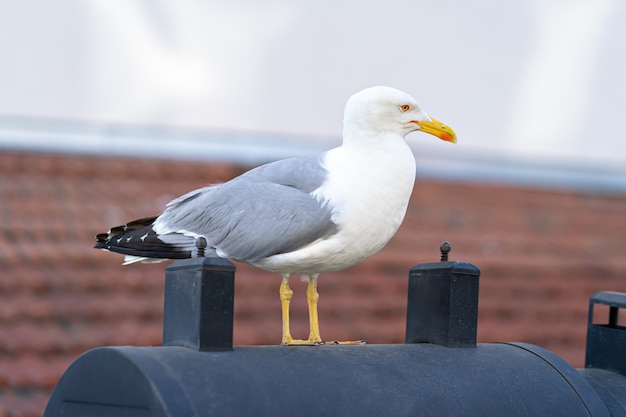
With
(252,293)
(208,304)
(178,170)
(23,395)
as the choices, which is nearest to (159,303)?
(252,293)

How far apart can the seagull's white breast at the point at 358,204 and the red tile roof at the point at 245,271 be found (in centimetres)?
285

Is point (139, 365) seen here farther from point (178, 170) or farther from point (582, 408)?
point (178, 170)

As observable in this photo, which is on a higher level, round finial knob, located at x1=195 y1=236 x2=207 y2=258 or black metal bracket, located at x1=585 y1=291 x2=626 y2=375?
round finial knob, located at x1=195 y1=236 x2=207 y2=258

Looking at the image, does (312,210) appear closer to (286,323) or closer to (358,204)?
(358,204)

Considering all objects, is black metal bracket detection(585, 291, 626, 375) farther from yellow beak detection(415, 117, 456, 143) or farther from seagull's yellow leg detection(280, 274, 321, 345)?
seagull's yellow leg detection(280, 274, 321, 345)

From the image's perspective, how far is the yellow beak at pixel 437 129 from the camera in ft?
9.35

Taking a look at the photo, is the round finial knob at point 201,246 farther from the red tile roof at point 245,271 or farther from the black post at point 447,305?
the red tile roof at point 245,271

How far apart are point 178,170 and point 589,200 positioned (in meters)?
3.29

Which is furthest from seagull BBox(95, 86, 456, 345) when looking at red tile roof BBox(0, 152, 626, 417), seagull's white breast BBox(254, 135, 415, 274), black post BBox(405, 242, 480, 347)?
red tile roof BBox(0, 152, 626, 417)

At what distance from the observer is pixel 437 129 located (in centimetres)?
287

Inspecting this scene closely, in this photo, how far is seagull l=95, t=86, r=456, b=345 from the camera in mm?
2666

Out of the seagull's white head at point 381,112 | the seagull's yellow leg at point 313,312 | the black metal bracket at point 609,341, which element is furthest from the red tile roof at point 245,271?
the seagull's white head at point 381,112

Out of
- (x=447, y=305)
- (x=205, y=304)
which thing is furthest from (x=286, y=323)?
(x=205, y=304)

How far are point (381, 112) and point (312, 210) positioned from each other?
33 cm
